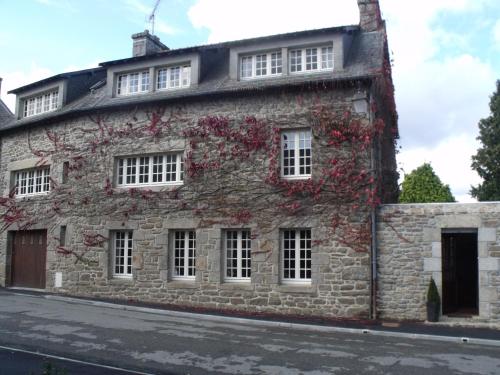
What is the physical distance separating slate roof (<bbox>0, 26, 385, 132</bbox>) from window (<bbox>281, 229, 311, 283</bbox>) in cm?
400

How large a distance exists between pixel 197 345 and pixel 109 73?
10596 mm

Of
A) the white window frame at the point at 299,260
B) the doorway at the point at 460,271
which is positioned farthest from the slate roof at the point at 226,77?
the doorway at the point at 460,271

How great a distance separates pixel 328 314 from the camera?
1214 centimetres

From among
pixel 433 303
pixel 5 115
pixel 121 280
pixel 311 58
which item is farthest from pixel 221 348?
pixel 5 115

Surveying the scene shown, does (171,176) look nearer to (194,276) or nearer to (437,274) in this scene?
(194,276)

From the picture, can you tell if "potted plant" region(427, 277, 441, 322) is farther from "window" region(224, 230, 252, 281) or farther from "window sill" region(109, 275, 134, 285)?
"window sill" region(109, 275, 134, 285)

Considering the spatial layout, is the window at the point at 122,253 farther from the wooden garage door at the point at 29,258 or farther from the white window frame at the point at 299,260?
the white window frame at the point at 299,260

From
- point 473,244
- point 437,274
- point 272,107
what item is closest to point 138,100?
point 272,107

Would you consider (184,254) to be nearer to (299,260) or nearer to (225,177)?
(225,177)

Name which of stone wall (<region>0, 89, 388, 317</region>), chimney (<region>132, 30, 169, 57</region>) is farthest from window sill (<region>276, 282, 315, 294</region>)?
chimney (<region>132, 30, 169, 57</region>)

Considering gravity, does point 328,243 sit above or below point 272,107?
below

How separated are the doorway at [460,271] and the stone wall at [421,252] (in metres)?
2.13

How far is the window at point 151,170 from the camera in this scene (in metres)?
14.7

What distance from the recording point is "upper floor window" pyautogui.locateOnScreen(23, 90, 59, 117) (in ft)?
59.3
